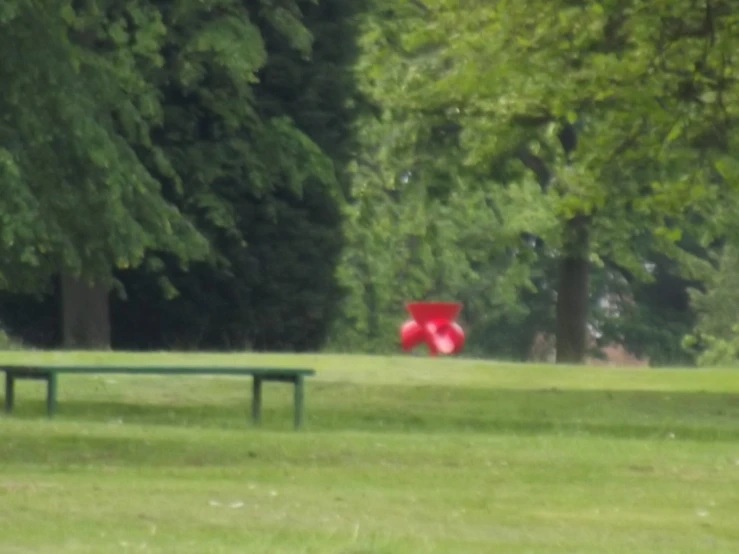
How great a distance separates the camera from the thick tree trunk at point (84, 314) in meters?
30.1

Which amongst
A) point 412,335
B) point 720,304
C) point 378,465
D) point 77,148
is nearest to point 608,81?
point 77,148

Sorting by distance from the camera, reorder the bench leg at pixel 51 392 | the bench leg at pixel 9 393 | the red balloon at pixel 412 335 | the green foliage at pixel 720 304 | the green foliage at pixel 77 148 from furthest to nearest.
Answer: the green foliage at pixel 720 304
the red balloon at pixel 412 335
the bench leg at pixel 9 393
the bench leg at pixel 51 392
the green foliage at pixel 77 148

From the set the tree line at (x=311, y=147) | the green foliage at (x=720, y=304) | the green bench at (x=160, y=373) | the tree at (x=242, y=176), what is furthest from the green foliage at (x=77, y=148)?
the green foliage at (x=720, y=304)

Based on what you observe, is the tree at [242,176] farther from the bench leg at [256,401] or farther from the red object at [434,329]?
the bench leg at [256,401]

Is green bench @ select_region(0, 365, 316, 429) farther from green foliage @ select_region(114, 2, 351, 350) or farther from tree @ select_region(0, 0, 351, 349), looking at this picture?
green foliage @ select_region(114, 2, 351, 350)

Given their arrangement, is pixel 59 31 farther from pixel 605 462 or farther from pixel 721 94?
pixel 721 94

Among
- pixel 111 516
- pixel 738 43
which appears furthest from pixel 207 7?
pixel 111 516

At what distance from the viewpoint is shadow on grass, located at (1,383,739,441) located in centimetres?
1762

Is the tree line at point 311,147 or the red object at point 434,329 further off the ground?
the tree line at point 311,147

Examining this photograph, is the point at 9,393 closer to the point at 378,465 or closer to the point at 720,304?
the point at 378,465

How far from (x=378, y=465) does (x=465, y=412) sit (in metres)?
5.70

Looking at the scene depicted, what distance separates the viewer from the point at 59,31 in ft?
47.6

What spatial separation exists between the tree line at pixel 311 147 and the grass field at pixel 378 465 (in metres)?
2.05

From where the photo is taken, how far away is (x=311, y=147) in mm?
31250
